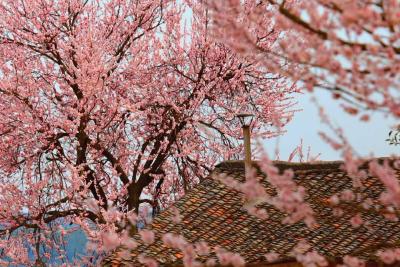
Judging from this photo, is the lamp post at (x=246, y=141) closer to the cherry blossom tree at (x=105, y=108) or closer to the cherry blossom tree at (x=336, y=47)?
the cherry blossom tree at (x=105, y=108)

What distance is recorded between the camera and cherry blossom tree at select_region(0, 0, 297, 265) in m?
15.4

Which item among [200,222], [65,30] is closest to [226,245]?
[200,222]

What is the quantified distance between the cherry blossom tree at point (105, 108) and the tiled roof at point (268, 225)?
8.54ft

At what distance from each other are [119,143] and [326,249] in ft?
24.6

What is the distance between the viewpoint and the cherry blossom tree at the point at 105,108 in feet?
50.5

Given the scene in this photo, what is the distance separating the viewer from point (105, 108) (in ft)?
53.8

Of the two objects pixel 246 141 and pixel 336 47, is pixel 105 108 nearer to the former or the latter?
pixel 246 141

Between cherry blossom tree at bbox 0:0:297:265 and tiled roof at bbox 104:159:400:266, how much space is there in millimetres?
2604

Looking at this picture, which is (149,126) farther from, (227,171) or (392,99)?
(392,99)

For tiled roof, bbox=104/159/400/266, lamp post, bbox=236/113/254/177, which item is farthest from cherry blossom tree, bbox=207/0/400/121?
lamp post, bbox=236/113/254/177

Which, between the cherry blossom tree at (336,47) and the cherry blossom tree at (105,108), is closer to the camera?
the cherry blossom tree at (336,47)

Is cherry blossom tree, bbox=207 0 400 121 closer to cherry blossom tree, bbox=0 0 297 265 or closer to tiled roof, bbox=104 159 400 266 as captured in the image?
tiled roof, bbox=104 159 400 266

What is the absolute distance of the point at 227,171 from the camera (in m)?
13.3

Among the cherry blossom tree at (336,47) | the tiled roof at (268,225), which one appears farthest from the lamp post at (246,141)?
the cherry blossom tree at (336,47)
